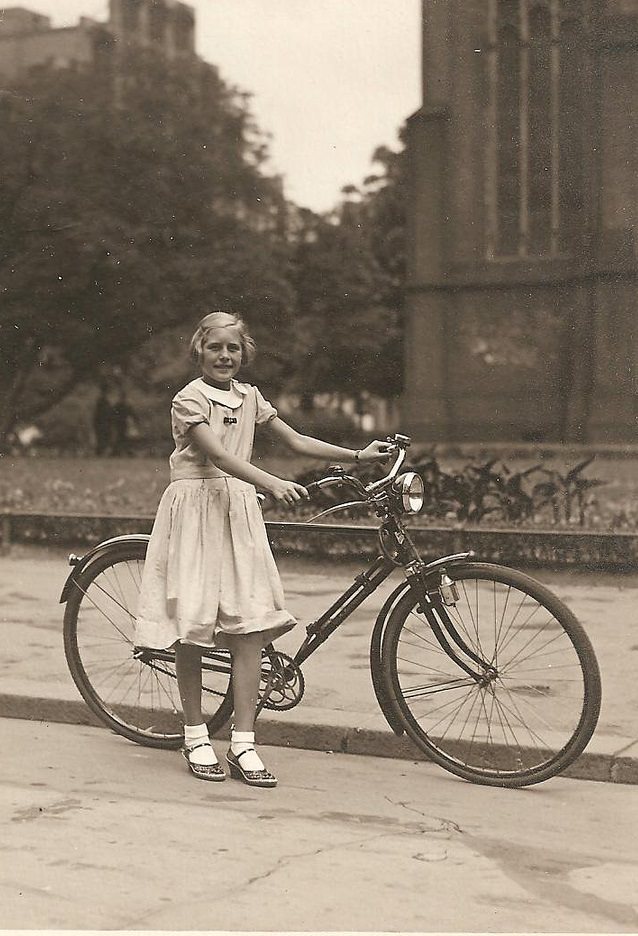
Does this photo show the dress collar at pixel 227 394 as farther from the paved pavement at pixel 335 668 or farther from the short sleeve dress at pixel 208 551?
the paved pavement at pixel 335 668

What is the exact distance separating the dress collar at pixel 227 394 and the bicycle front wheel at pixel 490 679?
92 centimetres

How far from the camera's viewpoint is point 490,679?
512cm

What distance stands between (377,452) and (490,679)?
893 mm

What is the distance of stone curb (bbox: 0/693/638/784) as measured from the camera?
516cm

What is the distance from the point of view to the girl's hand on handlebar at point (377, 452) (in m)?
5.17

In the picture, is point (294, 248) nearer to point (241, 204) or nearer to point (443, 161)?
point (241, 204)

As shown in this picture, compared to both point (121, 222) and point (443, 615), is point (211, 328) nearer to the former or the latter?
point (443, 615)

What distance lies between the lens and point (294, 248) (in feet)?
49.1

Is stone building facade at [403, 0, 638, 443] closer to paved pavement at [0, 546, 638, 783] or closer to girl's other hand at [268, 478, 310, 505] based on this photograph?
paved pavement at [0, 546, 638, 783]

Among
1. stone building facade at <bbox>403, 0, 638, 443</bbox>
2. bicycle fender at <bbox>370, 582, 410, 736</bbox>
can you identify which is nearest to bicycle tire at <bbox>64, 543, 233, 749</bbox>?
bicycle fender at <bbox>370, 582, 410, 736</bbox>

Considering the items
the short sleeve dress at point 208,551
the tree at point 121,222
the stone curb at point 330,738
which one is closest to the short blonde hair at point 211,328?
the short sleeve dress at point 208,551

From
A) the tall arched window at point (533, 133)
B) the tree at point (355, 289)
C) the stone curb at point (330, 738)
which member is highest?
the tall arched window at point (533, 133)

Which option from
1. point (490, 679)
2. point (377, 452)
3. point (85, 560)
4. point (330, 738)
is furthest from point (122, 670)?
point (490, 679)

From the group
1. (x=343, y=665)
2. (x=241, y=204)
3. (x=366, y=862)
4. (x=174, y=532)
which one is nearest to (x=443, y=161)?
(x=241, y=204)
